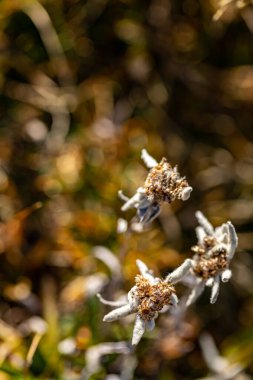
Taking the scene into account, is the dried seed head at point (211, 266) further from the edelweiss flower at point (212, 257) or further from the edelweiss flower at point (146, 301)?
the edelweiss flower at point (146, 301)

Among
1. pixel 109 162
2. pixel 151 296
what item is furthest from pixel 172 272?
pixel 109 162

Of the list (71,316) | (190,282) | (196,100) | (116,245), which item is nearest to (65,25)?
(196,100)

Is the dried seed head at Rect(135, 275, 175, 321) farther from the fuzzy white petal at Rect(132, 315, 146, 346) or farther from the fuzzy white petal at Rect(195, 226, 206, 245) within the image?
the fuzzy white petal at Rect(195, 226, 206, 245)

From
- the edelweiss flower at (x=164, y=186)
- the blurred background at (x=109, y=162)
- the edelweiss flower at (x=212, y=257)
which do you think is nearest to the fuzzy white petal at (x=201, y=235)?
the edelweiss flower at (x=212, y=257)

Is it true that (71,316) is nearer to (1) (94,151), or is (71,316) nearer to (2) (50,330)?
(2) (50,330)

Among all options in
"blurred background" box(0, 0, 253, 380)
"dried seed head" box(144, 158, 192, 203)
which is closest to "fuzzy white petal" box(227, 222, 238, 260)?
"dried seed head" box(144, 158, 192, 203)
